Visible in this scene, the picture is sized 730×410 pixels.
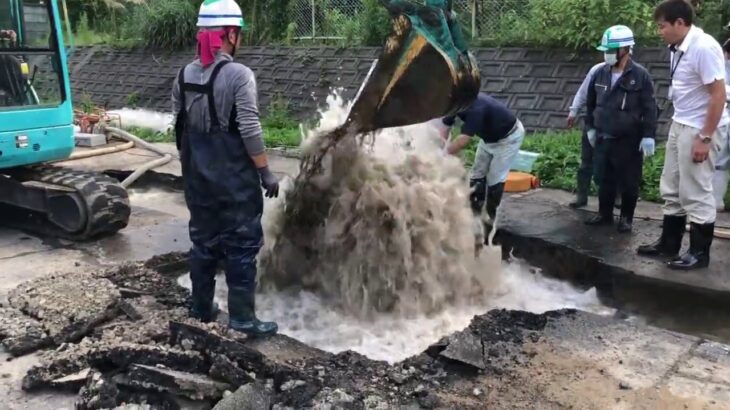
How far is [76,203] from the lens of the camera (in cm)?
643

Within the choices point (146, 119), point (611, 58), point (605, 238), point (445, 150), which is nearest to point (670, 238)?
point (605, 238)

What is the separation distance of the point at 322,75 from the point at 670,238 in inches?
351

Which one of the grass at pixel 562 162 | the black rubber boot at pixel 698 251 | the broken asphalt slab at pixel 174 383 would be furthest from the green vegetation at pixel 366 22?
the broken asphalt slab at pixel 174 383

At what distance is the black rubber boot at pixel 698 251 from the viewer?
5520mm

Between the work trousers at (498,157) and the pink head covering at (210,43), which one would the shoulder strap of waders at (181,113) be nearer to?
the pink head covering at (210,43)

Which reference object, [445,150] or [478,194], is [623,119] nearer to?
[478,194]

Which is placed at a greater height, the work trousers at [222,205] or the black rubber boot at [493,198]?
the work trousers at [222,205]

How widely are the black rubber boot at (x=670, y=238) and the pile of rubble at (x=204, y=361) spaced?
70.9 inches

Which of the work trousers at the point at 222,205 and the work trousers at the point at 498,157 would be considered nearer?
the work trousers at the point at 222,205

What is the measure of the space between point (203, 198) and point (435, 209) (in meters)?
1.74

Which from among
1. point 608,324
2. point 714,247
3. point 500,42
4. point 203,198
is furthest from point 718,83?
point 500,42

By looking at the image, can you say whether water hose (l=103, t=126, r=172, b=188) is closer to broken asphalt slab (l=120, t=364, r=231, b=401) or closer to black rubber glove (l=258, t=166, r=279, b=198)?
black rubber glove (l=258, t=166, r=279, b=198)

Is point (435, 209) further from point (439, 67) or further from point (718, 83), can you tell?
point (718, 83)

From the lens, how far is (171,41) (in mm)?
16781
